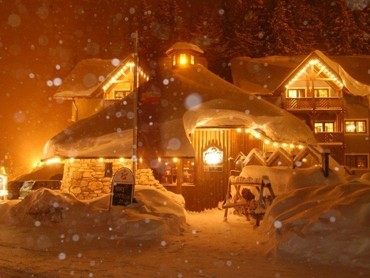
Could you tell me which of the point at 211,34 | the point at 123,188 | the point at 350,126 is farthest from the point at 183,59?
the point at 123,188

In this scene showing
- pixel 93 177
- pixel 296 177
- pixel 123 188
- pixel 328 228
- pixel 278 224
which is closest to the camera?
pixel 328 228

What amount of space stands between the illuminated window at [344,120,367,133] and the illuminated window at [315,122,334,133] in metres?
1.11

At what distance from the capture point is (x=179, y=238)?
13414 millimetres

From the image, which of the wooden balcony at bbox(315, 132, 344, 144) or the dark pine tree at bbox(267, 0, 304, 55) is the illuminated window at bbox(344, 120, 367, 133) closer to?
the wooden balcony at bbox(315, 132, 344, 144)

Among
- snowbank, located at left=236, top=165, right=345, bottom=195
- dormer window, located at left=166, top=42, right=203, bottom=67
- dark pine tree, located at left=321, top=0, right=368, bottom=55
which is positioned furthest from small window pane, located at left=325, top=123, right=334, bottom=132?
snowbank, located at left=236, top=165, right=345, bottom=195

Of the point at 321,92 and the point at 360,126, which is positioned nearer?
the point at 360,126

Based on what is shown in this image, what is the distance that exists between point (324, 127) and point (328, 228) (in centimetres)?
2537

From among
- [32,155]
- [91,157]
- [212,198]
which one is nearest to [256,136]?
[212,198]

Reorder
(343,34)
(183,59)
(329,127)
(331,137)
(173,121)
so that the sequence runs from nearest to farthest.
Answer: (173,121) → (183,59) → (331,137) → (329,127) → (343,34)

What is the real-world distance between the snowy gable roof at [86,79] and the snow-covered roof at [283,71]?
33.1 ft

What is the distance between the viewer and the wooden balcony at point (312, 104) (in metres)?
32.9

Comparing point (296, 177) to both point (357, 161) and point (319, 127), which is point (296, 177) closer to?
point (319, 127)

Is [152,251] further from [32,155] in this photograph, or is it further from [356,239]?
[32,155]

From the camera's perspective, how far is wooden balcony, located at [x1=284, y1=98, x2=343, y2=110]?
108 feet
